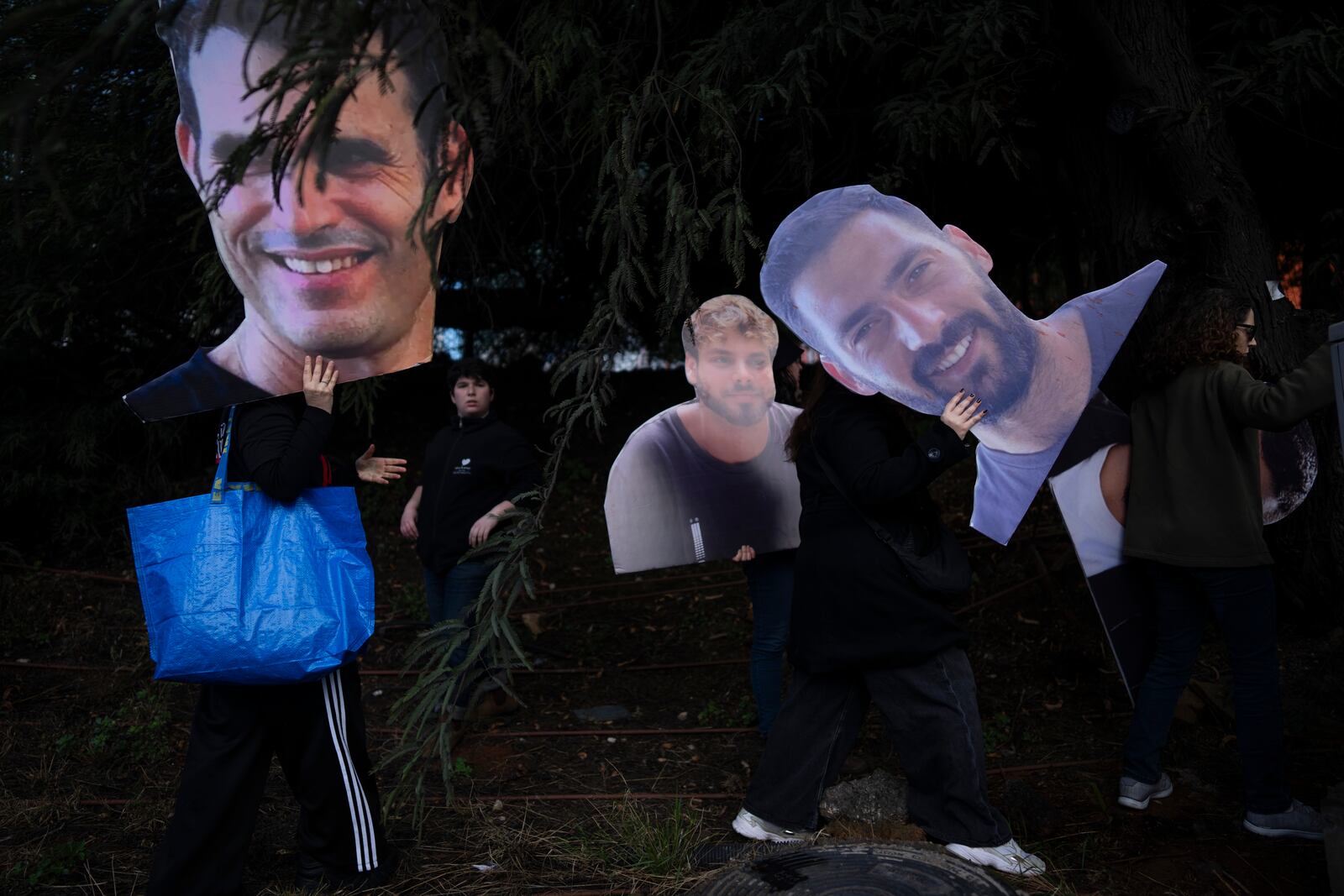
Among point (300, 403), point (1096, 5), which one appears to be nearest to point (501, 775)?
point (300, 403)

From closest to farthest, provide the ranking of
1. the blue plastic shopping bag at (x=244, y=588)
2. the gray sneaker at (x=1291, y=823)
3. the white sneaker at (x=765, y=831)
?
the blue plastic shopping bag at (x=244, y=588) < the white sneaker at (x=765, y=831) < the gray sneaker at (x=1291, y=823)

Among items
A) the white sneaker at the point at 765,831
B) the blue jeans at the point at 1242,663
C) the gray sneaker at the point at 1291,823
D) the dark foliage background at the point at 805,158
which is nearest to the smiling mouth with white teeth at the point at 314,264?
the dark foliage background at the point at 805,158

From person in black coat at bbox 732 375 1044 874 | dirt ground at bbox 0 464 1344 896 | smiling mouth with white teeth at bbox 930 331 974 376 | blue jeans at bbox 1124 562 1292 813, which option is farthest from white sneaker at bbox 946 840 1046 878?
smiling mouth with white teeth at bbox 930 331 974 376

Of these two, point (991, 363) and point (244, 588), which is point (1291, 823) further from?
point (244, 588)

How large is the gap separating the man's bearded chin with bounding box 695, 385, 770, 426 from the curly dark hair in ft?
5.11

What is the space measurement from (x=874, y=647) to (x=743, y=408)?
163 cm

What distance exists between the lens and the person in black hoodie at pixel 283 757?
301 centimetres

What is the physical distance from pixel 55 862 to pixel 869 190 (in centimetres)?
347

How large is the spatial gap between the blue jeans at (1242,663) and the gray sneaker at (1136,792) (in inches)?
3.3

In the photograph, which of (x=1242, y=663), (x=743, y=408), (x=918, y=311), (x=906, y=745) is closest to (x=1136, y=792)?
(x=1242, y=663)

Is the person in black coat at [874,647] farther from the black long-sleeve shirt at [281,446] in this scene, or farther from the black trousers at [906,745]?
the black long-sleeve shirt at [281,446]

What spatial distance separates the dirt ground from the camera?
133 inches

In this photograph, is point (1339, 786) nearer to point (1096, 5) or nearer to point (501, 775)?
point (501, 775)

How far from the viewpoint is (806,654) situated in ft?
10.8
